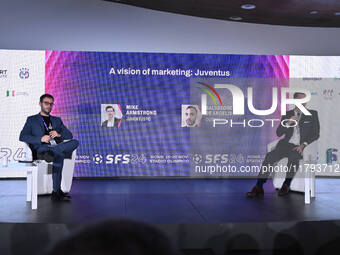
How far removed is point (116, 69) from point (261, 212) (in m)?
3.46

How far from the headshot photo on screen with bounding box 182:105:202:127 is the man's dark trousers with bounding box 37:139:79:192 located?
216 centimetres

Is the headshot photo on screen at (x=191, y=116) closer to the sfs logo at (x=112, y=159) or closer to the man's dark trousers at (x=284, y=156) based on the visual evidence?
the sfs logo at (x=112, y=159)

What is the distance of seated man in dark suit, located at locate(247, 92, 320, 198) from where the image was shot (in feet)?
12.9

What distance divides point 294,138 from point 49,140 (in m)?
2.88

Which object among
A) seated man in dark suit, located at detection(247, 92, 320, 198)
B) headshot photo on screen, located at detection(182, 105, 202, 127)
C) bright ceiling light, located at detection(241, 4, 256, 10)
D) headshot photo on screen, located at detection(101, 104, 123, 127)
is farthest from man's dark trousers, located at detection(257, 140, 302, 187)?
headshot photo on screen, located at detection(101, 104, 123, 127)

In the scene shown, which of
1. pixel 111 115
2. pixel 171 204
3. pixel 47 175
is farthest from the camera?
pixel 111 115

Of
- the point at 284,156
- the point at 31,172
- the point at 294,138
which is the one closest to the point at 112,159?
the point at 31,172

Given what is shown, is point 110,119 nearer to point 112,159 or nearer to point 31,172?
point 112,159

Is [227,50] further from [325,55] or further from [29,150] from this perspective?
[29,150]

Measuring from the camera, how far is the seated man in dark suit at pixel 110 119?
5707mm

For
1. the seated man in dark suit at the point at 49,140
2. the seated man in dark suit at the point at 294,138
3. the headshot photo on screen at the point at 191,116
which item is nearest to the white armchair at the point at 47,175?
the seated man in dark suit at the point at 49,140

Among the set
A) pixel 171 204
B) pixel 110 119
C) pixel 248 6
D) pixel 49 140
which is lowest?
pixel 171 204

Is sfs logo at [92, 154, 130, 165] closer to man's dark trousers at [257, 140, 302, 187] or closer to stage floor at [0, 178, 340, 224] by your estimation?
stage floor at [0, 178, 340, 224]

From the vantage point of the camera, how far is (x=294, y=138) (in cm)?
404
